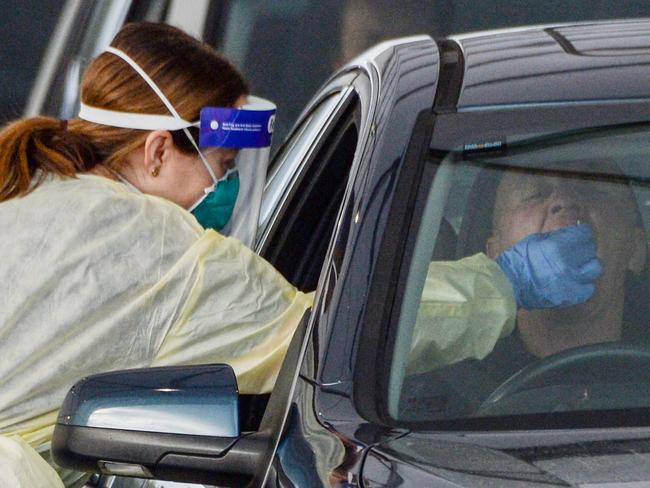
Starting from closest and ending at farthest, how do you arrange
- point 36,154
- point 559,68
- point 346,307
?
point 346,307, point 559,68, point 36,154

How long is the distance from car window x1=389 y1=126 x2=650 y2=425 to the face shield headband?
62 cm

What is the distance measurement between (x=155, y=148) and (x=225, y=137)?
14 centimetres

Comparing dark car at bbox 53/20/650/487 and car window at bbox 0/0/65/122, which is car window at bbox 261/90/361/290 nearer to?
dark car at bbox 53/20/650/487

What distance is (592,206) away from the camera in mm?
2668

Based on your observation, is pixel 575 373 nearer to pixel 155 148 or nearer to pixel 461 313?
pixel 461 313

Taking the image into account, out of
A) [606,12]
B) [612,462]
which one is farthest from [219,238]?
[606,12]

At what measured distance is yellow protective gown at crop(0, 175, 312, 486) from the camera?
107 inches

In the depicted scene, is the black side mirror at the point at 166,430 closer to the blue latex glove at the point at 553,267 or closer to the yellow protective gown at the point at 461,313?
the yellow protective gown at the point at 461,313

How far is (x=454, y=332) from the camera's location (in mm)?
2494

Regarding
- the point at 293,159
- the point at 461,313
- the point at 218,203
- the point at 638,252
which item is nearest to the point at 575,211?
the point at 638,252

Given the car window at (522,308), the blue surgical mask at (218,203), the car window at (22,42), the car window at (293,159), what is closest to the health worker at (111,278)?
the blue surgical mask at (218,203)

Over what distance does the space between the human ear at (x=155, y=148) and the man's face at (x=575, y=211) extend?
74 cm

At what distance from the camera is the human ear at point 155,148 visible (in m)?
3.10

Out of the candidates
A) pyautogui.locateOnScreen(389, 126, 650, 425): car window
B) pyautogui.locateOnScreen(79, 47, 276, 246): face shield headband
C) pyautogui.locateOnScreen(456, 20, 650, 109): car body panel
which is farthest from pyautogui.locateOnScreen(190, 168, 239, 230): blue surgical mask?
pyautogui.locateOnScreen(389, 126, 650, 425): car window
